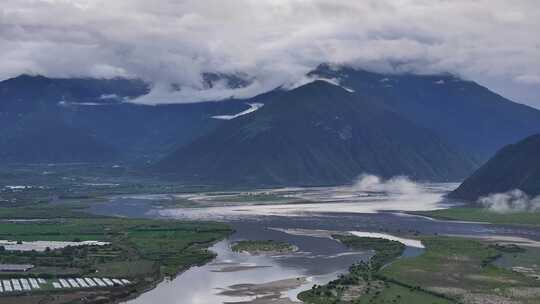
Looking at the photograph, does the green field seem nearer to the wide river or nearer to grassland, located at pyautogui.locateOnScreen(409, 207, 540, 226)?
the wide river

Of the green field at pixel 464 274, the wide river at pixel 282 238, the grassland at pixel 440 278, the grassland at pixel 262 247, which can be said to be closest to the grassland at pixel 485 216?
the wide river at pixel 282 238

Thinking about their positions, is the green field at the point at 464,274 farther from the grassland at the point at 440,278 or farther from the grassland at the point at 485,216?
the grassland at the point at 485,216

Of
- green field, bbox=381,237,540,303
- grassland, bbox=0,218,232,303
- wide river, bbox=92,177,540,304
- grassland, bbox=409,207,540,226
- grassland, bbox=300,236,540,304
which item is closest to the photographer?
grassland, bbox=300,236,540,304

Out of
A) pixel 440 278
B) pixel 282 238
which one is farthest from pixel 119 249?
pixel 440 278

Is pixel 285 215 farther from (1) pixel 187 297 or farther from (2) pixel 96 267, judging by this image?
(1) pixel 187 297

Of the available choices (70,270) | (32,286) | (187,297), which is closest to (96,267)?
(70,270)

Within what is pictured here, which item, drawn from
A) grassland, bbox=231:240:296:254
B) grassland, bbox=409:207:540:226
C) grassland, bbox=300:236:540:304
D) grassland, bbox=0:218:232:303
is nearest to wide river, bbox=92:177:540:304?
grassland, bbox=231:240:296:254

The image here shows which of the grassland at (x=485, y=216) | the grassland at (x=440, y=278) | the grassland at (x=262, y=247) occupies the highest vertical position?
the grassland at (x=485, y=216)
